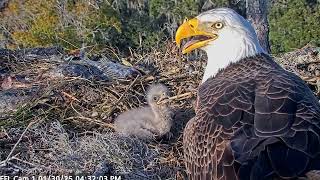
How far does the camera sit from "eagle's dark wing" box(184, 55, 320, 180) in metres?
3.55

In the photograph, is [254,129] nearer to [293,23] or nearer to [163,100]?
[163,100]

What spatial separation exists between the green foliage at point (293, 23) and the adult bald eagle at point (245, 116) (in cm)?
1612

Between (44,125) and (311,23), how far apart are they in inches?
729

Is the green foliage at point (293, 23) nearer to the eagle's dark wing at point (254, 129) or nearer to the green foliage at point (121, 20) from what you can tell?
the green foliage at point (121, 20)

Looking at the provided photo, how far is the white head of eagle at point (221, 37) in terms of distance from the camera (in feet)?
16.2

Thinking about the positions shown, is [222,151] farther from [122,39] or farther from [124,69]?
[122,39]

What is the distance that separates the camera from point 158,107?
18.1ft

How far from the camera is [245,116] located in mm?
3936

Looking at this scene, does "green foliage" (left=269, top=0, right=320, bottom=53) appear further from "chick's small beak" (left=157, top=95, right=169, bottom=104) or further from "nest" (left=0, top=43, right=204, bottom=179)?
"chick's small beak" (left=157, top=95, right=169, bottom=104)

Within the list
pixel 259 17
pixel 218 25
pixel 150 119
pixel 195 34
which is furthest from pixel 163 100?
pixel 259 17

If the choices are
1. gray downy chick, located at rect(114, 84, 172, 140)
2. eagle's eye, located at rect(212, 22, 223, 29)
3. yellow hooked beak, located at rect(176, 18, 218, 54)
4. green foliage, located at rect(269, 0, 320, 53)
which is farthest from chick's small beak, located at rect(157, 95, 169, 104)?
green foliage, located at rect(269, 0, 320, 53)

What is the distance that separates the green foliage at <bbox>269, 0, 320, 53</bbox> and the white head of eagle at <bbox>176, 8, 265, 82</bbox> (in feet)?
52.7

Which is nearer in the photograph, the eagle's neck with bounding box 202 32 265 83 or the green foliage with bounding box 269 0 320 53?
the eagle's neck with bounding box 202 32 265 83

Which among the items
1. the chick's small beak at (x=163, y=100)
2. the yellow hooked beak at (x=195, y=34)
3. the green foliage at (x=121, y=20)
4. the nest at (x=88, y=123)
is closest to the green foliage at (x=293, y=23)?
the green foliage at (x=121, y=20)
